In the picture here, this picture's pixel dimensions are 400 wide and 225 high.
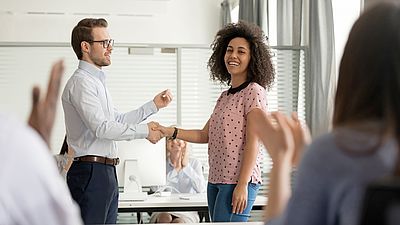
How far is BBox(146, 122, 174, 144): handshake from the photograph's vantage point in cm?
320

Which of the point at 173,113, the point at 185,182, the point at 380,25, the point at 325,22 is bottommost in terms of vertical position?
the point at 185,182

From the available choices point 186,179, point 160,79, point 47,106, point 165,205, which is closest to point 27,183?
point 47,106

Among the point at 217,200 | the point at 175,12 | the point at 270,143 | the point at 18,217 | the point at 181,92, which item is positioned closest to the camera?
the point at 18,217

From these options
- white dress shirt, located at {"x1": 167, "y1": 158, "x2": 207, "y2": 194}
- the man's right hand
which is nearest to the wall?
white dress shirt, located at {"x1": 167, "y1": 158, "x2": 207, "y2": 194}

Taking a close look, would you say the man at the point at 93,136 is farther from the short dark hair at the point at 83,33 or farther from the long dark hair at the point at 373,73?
the long dark hair at the point at 373,73

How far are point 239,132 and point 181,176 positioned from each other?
177cm

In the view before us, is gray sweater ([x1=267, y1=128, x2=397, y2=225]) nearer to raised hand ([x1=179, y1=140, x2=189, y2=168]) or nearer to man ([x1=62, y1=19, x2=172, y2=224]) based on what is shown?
man ([x1=62, y1=19, x2=172, y2=224])

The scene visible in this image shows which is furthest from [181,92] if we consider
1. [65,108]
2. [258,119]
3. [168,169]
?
[258,119]

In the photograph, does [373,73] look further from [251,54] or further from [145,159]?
[145,159]

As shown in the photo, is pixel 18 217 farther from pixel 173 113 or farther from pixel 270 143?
pixel 173 113

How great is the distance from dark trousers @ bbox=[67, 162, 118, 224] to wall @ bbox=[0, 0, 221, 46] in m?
4.37

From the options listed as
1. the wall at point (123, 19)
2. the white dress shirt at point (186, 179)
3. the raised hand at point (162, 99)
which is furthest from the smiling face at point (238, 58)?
A: the wall at point (123, 19)

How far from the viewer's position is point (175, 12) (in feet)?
24.4

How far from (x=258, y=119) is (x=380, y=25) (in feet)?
1.04
